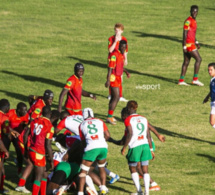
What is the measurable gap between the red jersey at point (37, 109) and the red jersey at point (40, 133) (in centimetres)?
201

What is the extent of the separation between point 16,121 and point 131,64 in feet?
42.9

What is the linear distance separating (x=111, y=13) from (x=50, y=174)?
23644mm

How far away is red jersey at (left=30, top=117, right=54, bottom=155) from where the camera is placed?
1261cm

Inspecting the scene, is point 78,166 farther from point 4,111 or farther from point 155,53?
point 155,53

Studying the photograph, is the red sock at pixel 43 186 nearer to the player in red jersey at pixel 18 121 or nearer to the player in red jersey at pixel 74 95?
the player in red jersey at pixel 18 121

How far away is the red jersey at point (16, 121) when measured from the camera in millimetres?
14586

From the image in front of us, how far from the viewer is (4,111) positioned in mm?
13641

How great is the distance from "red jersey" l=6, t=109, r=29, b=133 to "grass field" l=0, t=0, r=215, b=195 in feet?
4.27

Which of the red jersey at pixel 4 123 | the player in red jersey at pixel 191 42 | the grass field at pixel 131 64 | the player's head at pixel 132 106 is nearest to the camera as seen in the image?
the red jersey at pixel 4 123

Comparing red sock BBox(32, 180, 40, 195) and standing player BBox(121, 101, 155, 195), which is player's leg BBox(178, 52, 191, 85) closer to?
standing player BBox(121, 101, 155, 195)

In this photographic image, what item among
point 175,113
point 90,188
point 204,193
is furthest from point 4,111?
point 175,113

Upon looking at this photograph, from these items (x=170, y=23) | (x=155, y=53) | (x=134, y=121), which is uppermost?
(x=170, y=23)

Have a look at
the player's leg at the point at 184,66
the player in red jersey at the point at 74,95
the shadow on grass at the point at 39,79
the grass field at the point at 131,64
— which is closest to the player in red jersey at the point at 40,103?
the player in red jersey at the point at 74,95

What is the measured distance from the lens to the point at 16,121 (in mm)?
14609
